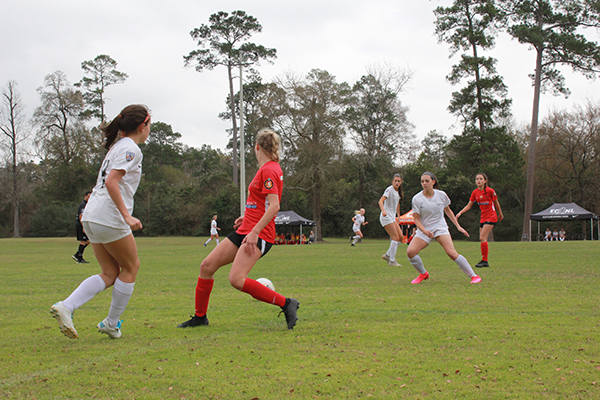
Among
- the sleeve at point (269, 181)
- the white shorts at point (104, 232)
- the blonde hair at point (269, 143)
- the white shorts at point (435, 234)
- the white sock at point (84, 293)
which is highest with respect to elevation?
the blonde hair at point (269, 143)

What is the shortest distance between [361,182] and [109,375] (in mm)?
42642

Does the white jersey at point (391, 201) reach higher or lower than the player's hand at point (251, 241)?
higher

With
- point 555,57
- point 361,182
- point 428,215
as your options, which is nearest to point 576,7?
point 555,57

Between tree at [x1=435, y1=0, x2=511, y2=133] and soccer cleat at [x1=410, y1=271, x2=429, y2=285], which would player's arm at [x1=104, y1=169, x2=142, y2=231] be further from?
tree at [x1=435, y1=0, x2=511, y2=133]

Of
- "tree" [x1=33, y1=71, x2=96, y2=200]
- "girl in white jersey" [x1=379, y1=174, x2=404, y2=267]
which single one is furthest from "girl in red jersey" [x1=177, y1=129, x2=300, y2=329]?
"tree" [x1=33, y1=71, x2=96, y2=200]

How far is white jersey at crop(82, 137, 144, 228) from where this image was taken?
4.05 m

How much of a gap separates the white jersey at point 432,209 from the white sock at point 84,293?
580cm

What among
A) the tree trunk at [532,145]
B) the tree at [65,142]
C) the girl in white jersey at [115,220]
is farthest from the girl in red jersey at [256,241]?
the tree at [65,142]

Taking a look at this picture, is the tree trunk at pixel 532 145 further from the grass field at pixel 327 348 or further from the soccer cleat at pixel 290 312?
the soccer cleat at pixel 290 312

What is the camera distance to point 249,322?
202 inches

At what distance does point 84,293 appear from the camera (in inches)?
168

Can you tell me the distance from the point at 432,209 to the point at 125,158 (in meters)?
5.92

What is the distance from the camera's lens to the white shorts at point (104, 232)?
4.04 metres

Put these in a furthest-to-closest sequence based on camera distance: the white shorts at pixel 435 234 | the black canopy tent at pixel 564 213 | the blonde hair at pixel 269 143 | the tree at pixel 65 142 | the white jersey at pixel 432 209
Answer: the tree at pixel 65 142 → the black canopy tent at pixel 564 213 → the white jersey at pixel 432 209 → the white shorts at pixel 435 234 → the blonde hair at pixel 269 143
